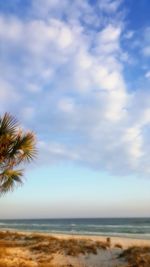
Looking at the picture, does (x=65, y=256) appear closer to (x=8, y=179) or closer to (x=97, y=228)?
(x=8, y=179)

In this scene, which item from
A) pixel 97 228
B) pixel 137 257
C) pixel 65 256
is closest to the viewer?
pixel 137 257

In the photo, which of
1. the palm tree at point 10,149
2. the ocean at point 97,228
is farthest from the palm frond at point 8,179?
the ocean at point 97,228

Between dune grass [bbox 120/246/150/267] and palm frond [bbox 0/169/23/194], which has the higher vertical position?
palm frond [bbox 0/169/23/194]

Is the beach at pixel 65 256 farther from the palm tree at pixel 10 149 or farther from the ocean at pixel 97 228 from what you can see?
the ocean at pixel 97 228

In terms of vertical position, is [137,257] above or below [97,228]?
below

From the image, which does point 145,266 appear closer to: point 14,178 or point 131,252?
point 131,252

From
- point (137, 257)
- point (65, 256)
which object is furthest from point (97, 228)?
point (137, 257)

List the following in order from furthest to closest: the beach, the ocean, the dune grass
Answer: the ocean → the beach → the dune grass

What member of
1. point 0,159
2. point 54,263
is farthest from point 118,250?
point 0,159

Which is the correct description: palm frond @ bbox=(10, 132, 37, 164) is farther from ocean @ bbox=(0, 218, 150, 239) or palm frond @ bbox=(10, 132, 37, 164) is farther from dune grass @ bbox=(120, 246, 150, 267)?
ocean @ bbox=(0, 218, 150, 239)

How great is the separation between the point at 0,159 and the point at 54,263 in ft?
16.1

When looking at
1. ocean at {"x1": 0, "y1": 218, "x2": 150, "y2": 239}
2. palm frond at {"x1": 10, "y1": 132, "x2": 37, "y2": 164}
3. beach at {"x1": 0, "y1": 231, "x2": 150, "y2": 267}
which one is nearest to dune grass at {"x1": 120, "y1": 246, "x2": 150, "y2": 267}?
beach at {"x1": 0, "y1": 231, "x2": 150, "y2": 267}

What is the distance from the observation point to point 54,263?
50.7 ft

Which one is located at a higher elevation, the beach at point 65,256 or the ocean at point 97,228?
the ocean at point 97,228
